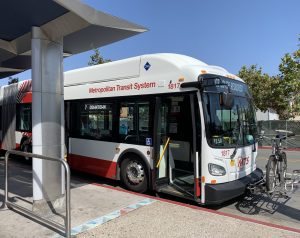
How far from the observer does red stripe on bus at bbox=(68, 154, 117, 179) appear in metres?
8.20

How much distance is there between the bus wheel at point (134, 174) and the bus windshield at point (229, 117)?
187 centimetres

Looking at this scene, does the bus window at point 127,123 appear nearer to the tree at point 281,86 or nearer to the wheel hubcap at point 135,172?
the wheel hubcap at point 135,172

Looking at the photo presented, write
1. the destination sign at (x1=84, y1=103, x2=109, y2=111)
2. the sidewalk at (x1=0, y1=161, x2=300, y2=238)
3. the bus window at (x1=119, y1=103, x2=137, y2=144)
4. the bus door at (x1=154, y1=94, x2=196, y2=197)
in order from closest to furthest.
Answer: the sidewalk at (x1=0, y1=161, x2=300, y2=238), the bus door at (x1=154, y1=94, x2=196, y2=197), the bus window at (x1=119, y1=103, x2=137, y2=144), the destination sign at (x1=84, y1=103, x2=109, y2=111)

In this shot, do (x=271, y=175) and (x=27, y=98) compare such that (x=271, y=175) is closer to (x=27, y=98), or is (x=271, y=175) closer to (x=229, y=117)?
(x=229, y=117)

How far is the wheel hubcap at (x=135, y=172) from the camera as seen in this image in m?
7.40

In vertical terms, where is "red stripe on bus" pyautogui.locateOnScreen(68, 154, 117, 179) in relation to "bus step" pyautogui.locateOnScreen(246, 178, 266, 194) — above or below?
above

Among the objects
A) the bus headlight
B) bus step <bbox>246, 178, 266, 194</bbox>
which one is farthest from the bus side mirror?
bus step <bbox>246, 178, 266, 194</bbox>

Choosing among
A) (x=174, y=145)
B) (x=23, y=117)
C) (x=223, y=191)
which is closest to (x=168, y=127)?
(x=174, y=145)

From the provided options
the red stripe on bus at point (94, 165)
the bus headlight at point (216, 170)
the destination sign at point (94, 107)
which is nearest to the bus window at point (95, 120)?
the destination sign at point (94, 107)

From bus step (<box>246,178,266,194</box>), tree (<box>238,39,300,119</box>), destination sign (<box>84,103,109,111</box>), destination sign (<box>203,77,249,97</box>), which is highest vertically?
tree (<box>238,39,300,119</box>)

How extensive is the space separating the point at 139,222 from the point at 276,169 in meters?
3.20

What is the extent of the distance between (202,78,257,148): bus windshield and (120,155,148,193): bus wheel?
187cm

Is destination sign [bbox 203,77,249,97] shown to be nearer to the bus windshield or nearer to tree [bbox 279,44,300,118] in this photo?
the bus windshield

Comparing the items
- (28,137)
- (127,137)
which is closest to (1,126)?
(28,137)
